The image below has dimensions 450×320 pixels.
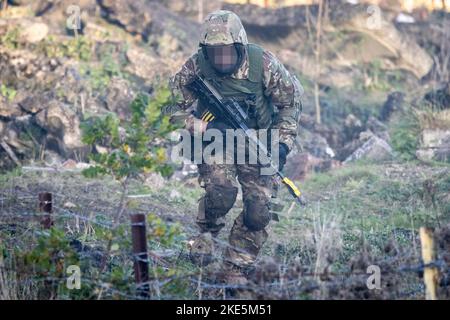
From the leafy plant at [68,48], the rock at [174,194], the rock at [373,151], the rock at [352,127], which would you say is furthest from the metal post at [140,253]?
the leafy plant at [68,48]

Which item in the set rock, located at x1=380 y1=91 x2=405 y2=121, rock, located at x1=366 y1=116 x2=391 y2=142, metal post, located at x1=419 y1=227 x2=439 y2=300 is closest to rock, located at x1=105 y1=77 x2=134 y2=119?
rock, located at x1=366 y1=116 x2=391 y2=142

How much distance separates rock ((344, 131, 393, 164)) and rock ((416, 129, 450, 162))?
1.54 feet

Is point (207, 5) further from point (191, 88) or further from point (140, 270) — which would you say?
point (140, 270)

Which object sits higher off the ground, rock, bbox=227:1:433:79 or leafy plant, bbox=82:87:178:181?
rock, bbox=227:1:433:79

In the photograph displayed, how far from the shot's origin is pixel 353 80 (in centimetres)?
1523

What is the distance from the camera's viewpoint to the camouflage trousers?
6.35m

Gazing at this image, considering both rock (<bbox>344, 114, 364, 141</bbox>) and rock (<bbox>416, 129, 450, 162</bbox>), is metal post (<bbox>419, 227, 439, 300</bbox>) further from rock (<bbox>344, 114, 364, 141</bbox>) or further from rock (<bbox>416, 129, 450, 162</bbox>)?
rock (<bbox>344, 114, 364, 141</bbox>)

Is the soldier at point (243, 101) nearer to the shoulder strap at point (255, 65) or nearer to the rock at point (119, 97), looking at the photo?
the shoulder strap at point (255, 65)

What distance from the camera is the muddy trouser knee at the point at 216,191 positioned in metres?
6.34

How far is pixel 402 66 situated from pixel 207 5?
12.9 ft

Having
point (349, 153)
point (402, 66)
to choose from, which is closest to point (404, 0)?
point (402, 66)

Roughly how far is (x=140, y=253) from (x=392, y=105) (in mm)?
9713

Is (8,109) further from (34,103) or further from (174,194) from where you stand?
(174,194)

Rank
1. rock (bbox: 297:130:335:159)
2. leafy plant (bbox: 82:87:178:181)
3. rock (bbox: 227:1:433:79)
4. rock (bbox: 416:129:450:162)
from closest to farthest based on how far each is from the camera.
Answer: leafy plant (bbox: 82:87:178:181) < rock (bbox: 416:129:450:162) < rock (bbox: 297:130:335:159) < rock (bbox: 227:1:433:79)
